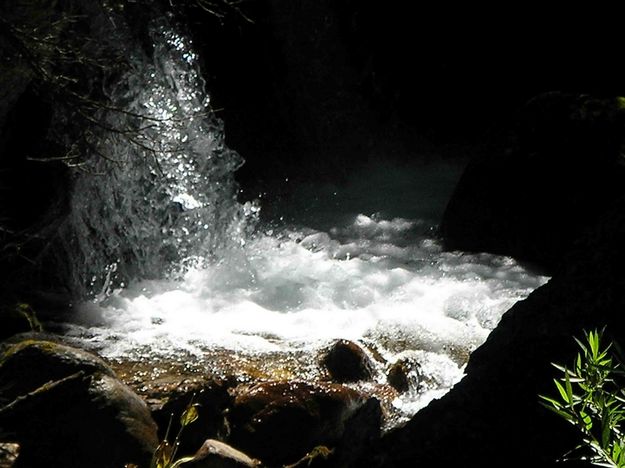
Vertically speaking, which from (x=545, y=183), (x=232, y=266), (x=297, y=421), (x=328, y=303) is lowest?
(x=297, y=421)

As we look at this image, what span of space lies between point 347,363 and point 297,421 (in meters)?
0.81

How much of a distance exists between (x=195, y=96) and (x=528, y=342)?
6265 mm

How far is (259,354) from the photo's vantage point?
500 centimetres

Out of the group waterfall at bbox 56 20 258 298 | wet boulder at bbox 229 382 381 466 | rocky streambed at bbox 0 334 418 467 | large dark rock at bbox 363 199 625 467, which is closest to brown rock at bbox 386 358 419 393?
rocky streambed at bbox 0 334 418 467

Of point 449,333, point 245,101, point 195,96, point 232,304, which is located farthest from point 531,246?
point 245,101

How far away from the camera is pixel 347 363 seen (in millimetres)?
4707

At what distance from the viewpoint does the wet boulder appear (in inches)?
151

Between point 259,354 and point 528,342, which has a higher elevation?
point 259,354

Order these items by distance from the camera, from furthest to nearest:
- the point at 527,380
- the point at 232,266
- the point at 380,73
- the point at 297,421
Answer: the point at 380,73
the point at 232,266
the point at 297,421
the point at 527,380

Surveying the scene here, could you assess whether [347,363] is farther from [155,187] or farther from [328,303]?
[155,187]

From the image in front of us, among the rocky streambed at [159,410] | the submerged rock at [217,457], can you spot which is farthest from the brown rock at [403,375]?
the submerged rock at [217,457]

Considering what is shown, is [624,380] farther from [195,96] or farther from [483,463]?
[195,96]

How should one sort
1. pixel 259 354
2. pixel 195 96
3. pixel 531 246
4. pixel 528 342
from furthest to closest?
pixel 195 96
pixel 531 246
pixel 259 354
pixel 528 342

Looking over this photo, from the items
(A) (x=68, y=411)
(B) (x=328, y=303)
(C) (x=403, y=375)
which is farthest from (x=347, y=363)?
(A) (x=68, y=411)
